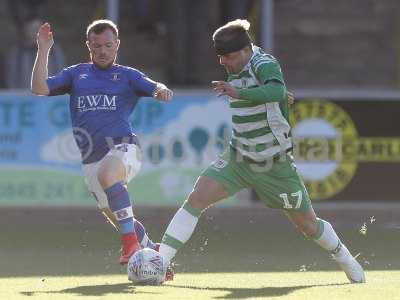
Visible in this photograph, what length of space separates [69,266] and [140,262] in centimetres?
178

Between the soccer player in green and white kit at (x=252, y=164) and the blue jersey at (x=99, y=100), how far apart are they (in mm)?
809

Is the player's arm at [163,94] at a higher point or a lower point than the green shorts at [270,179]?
higher

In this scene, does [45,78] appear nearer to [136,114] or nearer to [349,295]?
[349,295]

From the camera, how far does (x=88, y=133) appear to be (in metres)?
8.84

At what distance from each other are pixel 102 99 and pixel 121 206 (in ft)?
2.66

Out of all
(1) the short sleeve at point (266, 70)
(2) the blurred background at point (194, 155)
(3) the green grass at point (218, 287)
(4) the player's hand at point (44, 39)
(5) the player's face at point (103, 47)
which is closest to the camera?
(3) the green grass at point (218, 287)

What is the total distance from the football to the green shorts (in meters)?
0.66

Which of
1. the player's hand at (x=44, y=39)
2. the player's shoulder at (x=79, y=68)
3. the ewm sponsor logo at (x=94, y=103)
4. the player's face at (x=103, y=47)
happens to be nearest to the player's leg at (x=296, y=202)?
the ewm sponsor logo at (x=94, y=103)

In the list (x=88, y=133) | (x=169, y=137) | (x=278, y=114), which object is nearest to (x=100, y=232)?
(x=169, y=137)

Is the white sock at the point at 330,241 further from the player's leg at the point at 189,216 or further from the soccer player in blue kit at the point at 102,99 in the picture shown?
the soccer player in blue kit at the point at 102,99

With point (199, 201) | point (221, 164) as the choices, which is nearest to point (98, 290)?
point (199, 201)

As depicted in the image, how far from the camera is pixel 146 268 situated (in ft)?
26.3

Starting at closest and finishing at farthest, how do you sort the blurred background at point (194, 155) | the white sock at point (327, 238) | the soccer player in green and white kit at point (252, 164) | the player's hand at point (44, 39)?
the soccer player in green and white kit at point (252, 164) → the white sock at point (327, 238) → the player's hand at point (44, 39) → the blurred background at point (194, 155)

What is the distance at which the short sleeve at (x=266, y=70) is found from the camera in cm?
803
